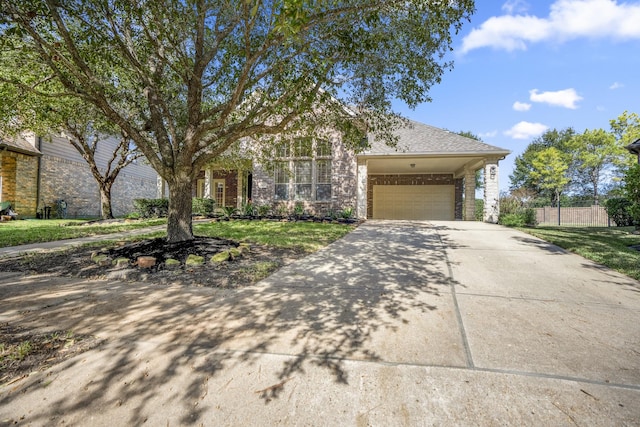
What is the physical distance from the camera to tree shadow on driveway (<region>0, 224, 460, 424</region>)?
5.96ft

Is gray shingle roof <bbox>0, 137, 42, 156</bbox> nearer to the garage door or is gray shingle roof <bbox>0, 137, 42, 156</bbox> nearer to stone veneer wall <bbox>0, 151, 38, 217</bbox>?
stone veneer wall <bbox>0, 151, 38, 217</bbox>

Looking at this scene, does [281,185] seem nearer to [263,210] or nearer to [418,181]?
[263,210]

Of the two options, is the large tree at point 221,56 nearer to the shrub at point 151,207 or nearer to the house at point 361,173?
the house at point 361,173

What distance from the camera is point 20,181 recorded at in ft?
43.9

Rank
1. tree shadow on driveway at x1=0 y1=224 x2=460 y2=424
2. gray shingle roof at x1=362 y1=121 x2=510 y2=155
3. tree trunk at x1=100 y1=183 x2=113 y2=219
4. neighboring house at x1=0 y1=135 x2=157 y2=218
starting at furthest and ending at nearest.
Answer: tree trunk at x1=100 y1=183 x2=113 y2=219, neighboring house at x1=0 y1=135 x2=157 y2=218, gray shingle roof at x1=362 y1=121 x2=510 y2=155, tree shadow on driveway at x1=0 y1=224 x2=460 y2=424

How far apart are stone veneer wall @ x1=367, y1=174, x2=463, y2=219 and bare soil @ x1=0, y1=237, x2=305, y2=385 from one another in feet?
43.8

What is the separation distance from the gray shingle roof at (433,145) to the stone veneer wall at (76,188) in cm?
1628

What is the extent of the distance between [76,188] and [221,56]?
15266 mm

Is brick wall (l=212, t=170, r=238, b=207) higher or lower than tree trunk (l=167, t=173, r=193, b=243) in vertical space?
higher

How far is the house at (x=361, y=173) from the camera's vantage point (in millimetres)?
12516

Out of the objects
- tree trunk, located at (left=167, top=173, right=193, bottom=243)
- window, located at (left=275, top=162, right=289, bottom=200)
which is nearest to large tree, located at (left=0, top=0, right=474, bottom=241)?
tree trunk, located at (left=167, top=173, right=193, bottom=243)

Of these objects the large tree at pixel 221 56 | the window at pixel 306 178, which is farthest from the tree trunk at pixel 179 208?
the window at pixel 306 178

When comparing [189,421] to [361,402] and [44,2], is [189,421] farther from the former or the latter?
[44,2]

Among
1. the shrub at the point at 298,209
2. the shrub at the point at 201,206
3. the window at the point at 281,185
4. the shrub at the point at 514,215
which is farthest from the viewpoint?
the shrub at the point at 201,206
